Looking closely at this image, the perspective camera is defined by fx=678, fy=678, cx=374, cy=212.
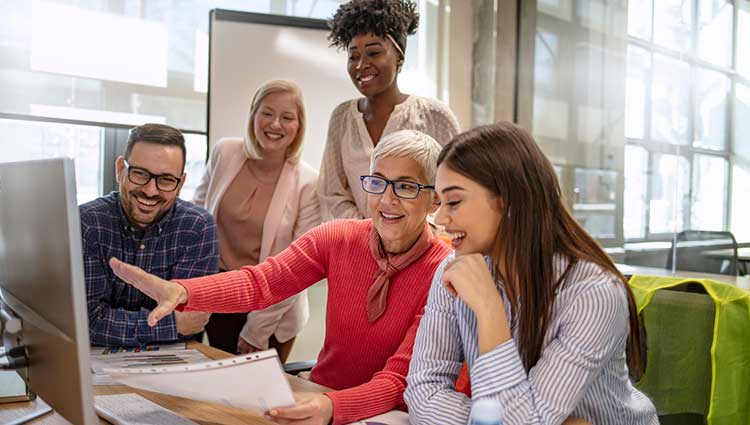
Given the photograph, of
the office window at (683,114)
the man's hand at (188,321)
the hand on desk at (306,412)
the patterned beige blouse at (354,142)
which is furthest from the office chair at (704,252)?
the hand on desk at (306,412)

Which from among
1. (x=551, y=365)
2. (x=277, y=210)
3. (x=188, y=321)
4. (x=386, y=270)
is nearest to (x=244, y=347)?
(x=277, y=210)

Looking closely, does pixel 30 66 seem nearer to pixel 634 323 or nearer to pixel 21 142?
pixel 21 142

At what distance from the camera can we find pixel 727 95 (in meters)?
3.46

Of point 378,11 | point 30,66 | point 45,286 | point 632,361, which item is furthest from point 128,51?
point 632,361

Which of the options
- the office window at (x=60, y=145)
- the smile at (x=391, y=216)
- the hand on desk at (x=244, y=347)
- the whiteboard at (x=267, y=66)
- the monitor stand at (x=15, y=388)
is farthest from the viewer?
the whiteboard at (x=267, y=66)

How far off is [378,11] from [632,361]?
1.51 metres

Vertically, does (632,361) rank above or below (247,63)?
below

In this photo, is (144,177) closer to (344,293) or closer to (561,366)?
(344,293)

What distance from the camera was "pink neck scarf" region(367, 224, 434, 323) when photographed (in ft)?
5.19

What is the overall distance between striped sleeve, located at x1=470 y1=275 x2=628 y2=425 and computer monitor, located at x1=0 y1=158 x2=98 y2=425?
61cm

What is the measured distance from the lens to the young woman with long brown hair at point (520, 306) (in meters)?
1.11

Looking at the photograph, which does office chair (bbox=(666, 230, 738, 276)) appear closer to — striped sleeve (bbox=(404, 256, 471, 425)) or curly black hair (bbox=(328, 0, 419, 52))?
curly black hair (bbox=(328, 0, 419, 52))

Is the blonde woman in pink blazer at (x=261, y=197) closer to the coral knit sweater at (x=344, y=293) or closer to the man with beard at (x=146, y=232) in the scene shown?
the man with beard at (x=146, y=232)

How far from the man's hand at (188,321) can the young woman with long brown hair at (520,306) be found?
76 centimetres
